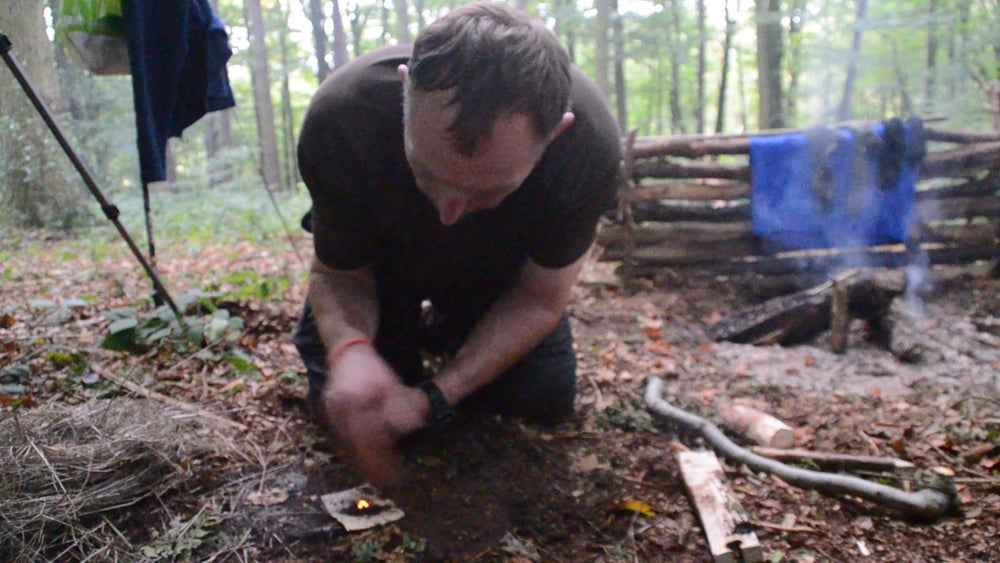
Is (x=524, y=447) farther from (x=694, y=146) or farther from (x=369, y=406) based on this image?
(x=694, y=146)

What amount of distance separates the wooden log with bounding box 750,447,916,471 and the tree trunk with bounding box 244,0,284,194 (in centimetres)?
403

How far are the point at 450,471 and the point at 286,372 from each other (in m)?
0.98

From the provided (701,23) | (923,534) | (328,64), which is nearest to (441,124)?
(923,534)

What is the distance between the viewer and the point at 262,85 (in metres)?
9.15

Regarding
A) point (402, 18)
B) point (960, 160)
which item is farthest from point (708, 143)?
point (402, 18)

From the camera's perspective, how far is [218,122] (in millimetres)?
12148

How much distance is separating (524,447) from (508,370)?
285 millimetres

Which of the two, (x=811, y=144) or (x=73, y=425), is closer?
(x=73, y=425)

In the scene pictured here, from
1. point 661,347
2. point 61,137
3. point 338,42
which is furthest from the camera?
point 338,42

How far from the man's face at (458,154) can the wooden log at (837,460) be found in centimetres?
125

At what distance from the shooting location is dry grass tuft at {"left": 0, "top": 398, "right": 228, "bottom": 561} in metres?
1.51

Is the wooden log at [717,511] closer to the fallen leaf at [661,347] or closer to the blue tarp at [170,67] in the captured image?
the fallen leaf at [661,347]

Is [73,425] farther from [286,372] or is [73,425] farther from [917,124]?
[917,124]

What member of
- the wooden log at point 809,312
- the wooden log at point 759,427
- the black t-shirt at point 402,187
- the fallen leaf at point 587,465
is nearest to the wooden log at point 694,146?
the wooden log at point 809,312
